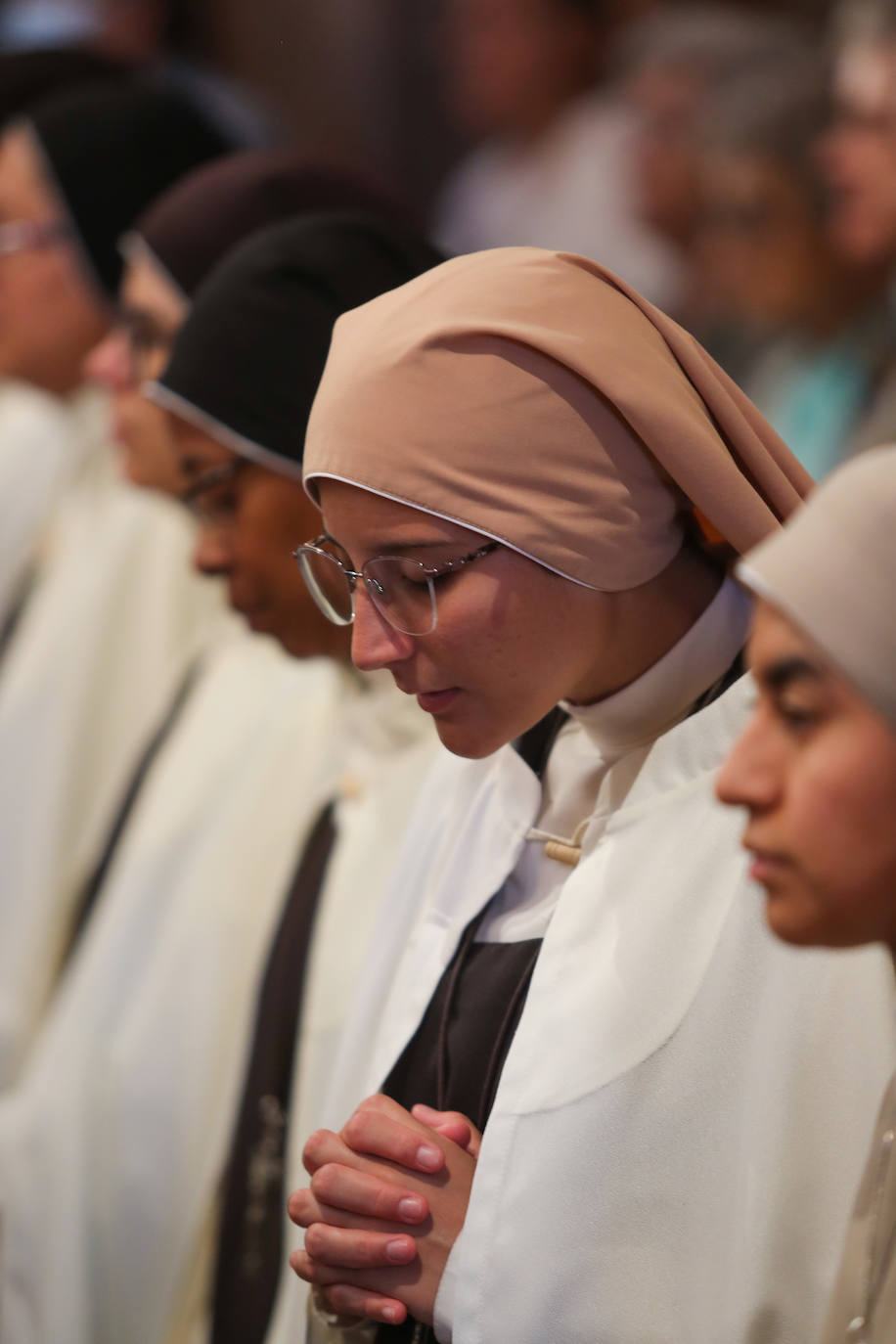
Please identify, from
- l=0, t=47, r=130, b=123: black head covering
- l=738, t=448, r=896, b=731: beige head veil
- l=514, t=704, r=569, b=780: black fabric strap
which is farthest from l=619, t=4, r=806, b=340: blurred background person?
l=738, t=448, r=896, b=731: beige head veil

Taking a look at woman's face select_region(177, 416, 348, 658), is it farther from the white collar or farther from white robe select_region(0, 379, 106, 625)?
white robe select_region(0, 379, 106, 625)

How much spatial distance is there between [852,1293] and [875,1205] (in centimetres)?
7

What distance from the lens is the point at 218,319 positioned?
2.01 meters

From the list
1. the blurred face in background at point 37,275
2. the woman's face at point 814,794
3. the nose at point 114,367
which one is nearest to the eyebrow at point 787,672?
the woman's face at point 814,794

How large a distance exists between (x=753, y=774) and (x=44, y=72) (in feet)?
10.3

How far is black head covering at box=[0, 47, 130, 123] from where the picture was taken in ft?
11.6

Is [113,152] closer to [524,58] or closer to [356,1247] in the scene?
[356,1247]

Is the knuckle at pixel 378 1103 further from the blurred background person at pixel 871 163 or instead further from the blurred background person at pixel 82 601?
the blurred background person at pixel 871 163

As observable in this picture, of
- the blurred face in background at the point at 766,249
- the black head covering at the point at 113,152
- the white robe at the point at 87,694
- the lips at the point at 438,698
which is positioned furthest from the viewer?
the blurred face in background at the point at 766,249

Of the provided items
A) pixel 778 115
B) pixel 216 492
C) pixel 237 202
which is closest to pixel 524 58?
pixel 778 115

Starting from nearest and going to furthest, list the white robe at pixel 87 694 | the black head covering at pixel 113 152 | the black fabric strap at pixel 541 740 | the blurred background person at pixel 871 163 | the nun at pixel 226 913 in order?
the black fabric strap at pixel 541 740 → the nun at pixel 226 913 → the white robe at pixel 87 694 → the black head covering at pixel 113 152 → the blurred background person at pixel 871 163

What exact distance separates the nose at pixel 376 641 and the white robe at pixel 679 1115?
24 centimetres

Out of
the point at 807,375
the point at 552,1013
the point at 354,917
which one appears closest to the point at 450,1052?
the point at 552,1013

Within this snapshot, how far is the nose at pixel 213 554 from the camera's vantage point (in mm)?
2104
